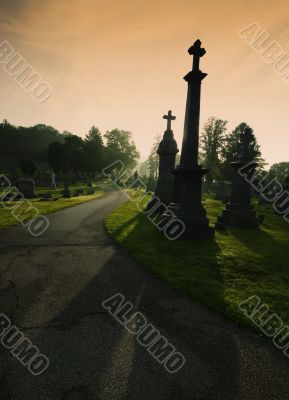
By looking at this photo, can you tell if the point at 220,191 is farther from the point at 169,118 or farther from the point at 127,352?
the point at 127,352

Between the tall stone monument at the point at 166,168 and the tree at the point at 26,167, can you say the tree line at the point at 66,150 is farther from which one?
the tall stone monument at the point at 166,168

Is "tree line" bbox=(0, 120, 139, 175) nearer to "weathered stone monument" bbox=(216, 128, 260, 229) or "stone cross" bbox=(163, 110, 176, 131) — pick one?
"stone cross" bbox=(163, 110, 176, 131)

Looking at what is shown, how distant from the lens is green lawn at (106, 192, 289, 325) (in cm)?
423

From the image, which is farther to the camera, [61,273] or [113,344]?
[61,273]

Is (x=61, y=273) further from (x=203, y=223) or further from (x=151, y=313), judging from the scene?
(x=203, y=223)

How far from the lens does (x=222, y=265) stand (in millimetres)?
5863

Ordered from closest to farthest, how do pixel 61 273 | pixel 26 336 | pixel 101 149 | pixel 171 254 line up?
pixel 26 336
pixel 61 273
pixel 171 254
pixel 101 149

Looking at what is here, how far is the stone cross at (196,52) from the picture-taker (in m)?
8.84

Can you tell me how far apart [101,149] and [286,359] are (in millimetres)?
72189

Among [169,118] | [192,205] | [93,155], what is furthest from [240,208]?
[93,155]

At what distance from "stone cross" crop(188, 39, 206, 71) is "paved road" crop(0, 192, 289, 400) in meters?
8.39

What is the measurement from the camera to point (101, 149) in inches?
2793

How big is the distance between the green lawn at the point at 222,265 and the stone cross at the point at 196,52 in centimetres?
698

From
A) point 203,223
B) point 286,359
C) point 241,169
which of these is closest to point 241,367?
point 286,359
